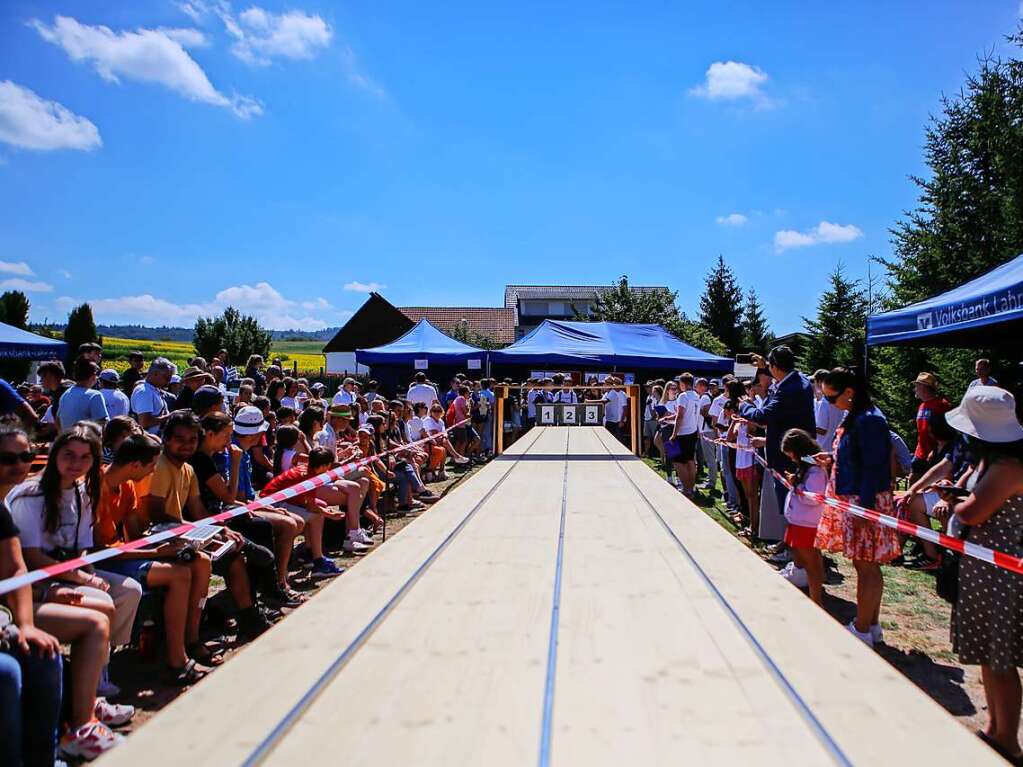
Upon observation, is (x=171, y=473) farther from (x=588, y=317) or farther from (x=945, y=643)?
(x=588, y=317)

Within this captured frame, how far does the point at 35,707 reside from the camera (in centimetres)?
241

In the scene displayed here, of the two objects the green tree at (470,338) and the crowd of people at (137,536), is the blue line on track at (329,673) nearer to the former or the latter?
the crowd of people at (137,536)

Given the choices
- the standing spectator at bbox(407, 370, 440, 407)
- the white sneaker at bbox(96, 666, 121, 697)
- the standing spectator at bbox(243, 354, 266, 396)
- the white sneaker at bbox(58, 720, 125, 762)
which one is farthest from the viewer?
the standing spectator at bbox(407, 370, 440, 407)

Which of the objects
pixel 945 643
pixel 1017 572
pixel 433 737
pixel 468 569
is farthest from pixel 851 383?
pixel 433 737

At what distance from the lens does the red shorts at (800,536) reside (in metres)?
4.33

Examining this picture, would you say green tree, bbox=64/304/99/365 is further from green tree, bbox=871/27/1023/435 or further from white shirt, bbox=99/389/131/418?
green tree, bbox=871/27/1023/435

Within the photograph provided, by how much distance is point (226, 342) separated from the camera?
139 feet

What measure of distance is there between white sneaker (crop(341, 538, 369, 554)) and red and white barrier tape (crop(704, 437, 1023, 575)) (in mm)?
3832

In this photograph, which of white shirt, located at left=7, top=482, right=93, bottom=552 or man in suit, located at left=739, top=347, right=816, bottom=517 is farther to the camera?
man in suit, located at left=739, top=347, right=816, bottom=517

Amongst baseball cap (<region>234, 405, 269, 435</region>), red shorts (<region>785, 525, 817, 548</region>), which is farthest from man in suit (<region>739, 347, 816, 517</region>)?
baseball cap (<region>234, 405, 269, 435</region>)

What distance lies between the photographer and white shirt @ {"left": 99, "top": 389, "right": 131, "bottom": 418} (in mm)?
6926

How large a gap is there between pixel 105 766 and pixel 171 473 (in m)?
2.66

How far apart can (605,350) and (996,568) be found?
1410 centimetres

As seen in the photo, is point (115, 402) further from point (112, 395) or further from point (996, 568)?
point (996, 568)
